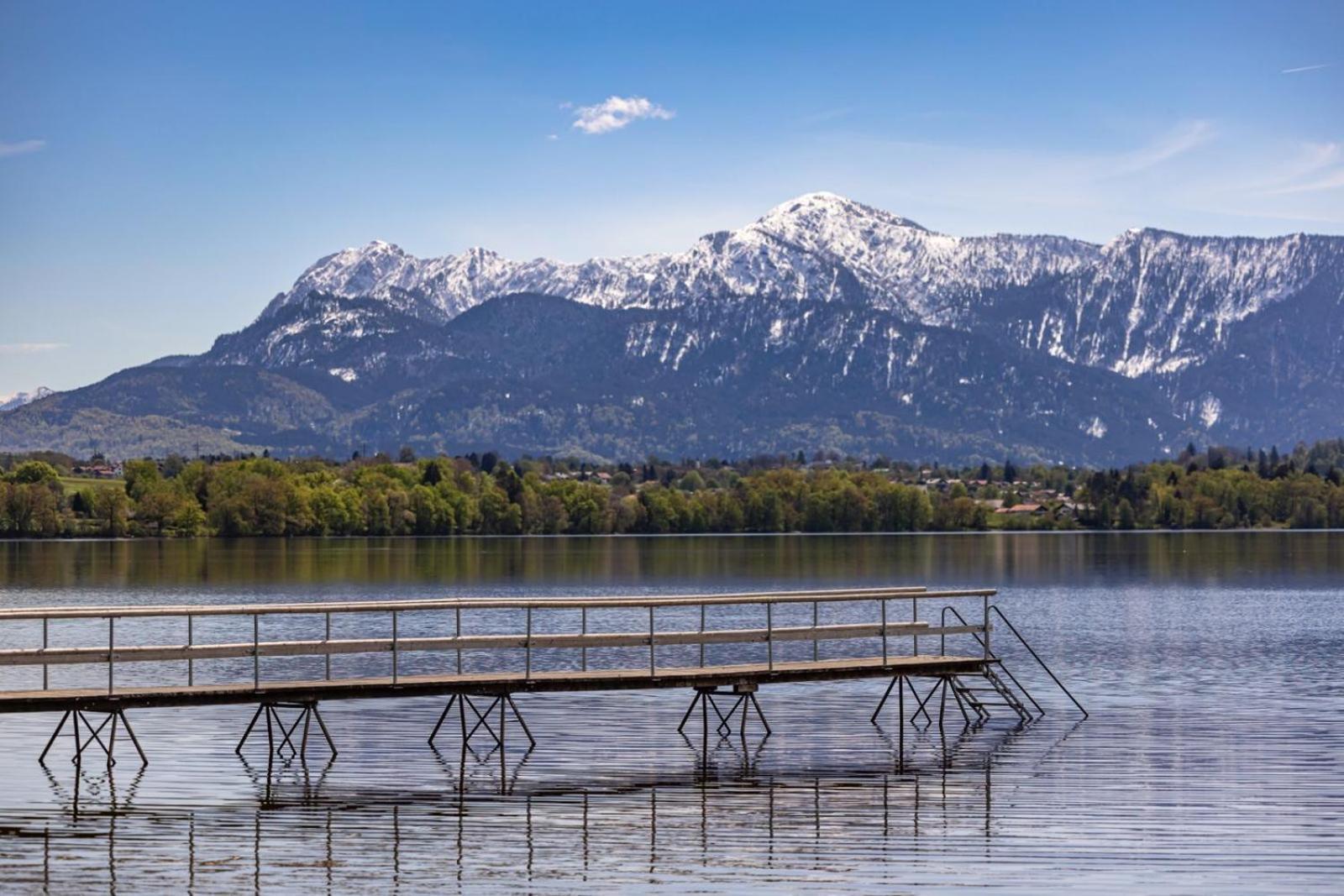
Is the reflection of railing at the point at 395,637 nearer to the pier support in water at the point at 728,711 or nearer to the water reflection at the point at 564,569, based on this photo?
the pier support in water at the point at 728,711

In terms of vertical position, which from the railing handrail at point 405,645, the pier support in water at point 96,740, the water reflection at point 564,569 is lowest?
the water reflection at point 564,569

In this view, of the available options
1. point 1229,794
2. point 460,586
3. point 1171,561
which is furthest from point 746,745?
point 1171,561

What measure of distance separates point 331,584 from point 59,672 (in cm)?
6510

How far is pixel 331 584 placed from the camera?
125125 millimetres

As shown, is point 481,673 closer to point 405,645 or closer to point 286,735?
point 286,735

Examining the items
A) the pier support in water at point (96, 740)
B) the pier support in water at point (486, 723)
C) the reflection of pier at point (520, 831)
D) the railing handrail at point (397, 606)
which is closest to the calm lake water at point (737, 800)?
the reflection of pier at point (520, 831)

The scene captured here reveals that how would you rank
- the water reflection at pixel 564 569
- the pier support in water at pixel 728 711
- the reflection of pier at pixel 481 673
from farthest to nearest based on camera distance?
the water reflection at pixel 564 569, the pier support in water at pixel 728 711, the reflection of pier at pixel 481 673

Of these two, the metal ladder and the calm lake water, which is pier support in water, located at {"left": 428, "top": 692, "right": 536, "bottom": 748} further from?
the metal ladder

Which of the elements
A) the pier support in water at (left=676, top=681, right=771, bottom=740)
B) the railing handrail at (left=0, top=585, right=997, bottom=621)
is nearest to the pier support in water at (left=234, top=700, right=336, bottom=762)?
the railing handrail at (left=0, top=585, right=997, bottom=621)

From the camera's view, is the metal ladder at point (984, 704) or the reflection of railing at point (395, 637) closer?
→ the reflection of railing at point (395, 637)

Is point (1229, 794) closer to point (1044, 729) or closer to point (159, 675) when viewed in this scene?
point (1044, 729)

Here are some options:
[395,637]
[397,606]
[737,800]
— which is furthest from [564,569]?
[737,800]

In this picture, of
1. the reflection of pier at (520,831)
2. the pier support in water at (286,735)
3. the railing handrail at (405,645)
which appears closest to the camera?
the reflection of pier at (520,831)

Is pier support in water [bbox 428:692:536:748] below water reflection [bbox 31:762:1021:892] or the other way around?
the other way around
